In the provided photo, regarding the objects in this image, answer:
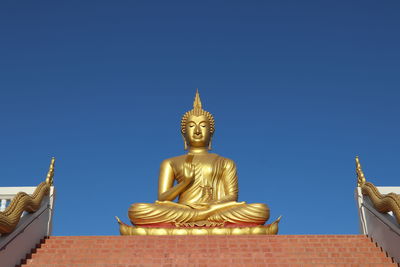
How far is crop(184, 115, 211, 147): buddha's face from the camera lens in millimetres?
11609

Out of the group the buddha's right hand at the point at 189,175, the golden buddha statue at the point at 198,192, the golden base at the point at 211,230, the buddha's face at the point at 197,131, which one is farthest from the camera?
the buddha's face at the point at 197,131

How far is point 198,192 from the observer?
10.4 m

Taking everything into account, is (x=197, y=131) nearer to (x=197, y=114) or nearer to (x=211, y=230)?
(x=197, y=114)

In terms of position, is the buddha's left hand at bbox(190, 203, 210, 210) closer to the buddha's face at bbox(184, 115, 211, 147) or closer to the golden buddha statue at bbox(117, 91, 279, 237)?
the golden buddha statue at bbox(117, 91, 279, 237)

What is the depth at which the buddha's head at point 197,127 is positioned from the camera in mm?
11617

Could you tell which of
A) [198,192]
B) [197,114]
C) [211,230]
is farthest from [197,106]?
[211,230]

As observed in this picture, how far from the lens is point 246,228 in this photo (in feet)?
28.6

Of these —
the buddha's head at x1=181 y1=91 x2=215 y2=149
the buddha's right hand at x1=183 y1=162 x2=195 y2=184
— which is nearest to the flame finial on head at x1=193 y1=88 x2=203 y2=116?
the buddha's head at x1=181 y1=91 x2=215 y2=149

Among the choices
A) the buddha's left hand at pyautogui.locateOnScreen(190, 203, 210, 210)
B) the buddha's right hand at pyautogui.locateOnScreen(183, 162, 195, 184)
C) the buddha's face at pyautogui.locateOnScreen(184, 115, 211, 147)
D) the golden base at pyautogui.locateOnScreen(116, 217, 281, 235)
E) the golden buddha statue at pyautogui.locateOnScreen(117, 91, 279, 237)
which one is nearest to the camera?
the golden base at pyautogui.locateOnScreen(116, 217, 281, 235)

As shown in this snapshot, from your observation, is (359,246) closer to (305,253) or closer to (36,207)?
(305,253)

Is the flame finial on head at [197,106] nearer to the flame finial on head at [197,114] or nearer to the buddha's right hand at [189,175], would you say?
the flame finial on head at [197,114]

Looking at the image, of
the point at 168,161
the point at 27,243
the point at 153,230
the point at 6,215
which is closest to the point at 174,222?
the point at 153,230

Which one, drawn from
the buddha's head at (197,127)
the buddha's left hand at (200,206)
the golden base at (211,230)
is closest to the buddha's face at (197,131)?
the buddha's head at (197,127)

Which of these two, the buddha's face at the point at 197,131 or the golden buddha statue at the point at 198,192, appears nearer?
the golden buddha statue at the point at 198,192
